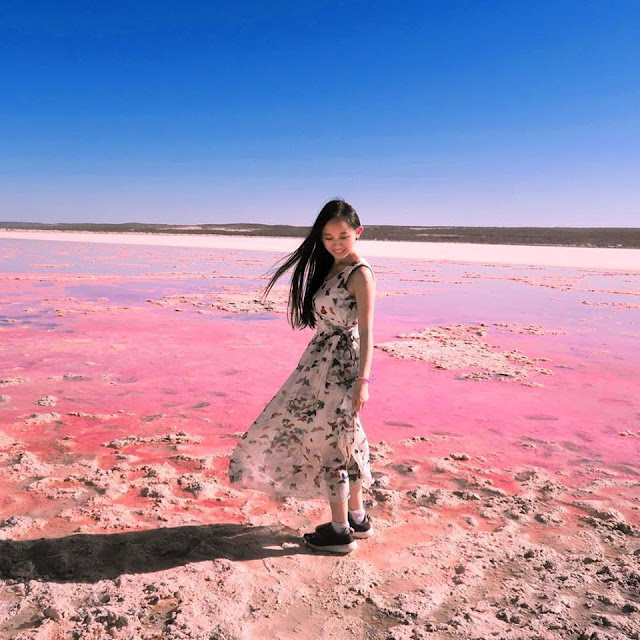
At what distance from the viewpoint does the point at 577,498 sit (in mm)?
3502

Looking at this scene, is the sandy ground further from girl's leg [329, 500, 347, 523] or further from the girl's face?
the girl's face

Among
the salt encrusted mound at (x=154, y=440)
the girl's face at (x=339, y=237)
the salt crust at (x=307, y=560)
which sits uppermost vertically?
the girl's face at (x=339, y=237)

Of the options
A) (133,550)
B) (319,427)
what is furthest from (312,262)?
(133,550)

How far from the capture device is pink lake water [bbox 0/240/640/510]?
436cm

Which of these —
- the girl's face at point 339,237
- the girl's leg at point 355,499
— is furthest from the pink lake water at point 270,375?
the girl's face at point 339,237

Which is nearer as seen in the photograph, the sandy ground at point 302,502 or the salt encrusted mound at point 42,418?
the sandy ground at point 302,502

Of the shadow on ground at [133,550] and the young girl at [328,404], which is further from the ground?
the young girl at [328,404]

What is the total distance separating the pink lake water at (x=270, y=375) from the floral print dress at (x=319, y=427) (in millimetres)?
908

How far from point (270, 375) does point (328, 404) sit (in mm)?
3252

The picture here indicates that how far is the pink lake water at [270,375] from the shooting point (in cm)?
436

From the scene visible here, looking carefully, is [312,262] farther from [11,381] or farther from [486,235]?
[486,235]

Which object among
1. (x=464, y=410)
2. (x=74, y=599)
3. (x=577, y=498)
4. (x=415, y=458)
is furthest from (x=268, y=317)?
(x=74, y=599)

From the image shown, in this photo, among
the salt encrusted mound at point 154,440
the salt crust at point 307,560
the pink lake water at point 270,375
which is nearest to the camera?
the salt crust at point 307,560

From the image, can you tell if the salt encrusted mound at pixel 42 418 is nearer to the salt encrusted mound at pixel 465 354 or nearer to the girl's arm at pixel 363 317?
the girl's arm at pixel 363 317
